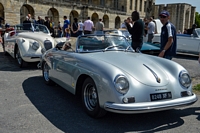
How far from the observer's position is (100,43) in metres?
4.58

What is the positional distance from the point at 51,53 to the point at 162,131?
10.5 feet

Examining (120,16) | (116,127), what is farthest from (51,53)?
(120,16)

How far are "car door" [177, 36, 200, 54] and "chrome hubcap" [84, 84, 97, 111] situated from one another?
9393 millimetres

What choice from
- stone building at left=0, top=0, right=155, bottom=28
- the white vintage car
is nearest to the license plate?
the white vintage car

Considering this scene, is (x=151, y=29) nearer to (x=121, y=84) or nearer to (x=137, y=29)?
(x=137, y=29)

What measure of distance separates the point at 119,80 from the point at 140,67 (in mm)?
582

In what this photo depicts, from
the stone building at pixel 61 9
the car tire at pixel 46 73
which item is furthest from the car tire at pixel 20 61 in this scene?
the stone building at pixel 61 9

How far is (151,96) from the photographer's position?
3119 millimetres

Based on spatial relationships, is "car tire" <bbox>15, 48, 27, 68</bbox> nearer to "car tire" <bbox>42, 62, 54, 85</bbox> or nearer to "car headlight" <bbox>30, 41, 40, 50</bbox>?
"car headlight" <bbox>30, 41, 40, 50</bbox>

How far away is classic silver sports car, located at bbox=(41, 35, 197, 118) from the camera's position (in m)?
3.04

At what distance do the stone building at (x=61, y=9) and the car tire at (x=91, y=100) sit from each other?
23388 millimetres

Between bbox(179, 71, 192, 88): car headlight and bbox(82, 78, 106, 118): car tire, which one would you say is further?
bbox(179, 71, 192, 88): car headlight

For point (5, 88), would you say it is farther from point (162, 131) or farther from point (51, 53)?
point (162, 131)

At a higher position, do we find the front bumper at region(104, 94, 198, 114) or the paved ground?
the front bumper at region(104, 94, 198, 114)
